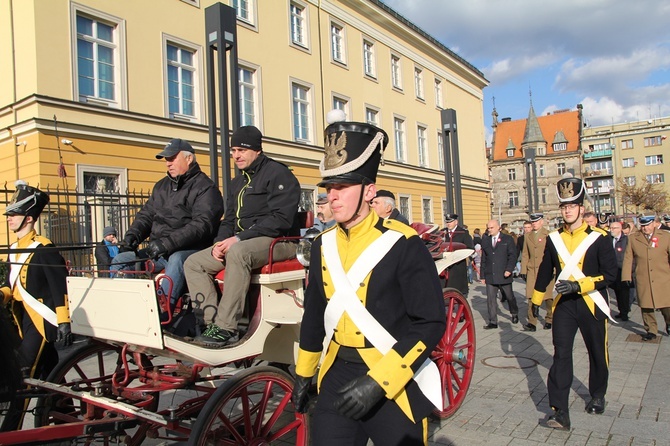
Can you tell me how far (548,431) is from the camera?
14.5ft

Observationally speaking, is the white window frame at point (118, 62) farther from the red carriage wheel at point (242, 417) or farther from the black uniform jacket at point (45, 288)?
the red carriage wheel at point (242, 417)

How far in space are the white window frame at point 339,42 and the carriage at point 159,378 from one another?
19712 mm

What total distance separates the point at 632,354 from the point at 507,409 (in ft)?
10.3

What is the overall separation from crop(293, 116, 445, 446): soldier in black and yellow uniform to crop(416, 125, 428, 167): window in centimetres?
2679

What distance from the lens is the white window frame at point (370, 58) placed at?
Result: 24.7 meters

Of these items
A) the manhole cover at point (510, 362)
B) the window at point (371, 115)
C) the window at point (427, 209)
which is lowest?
the manhole cover at point (510, 362)

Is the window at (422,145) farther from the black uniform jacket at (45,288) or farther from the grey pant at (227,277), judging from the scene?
the black uniform jacket at (45,288)

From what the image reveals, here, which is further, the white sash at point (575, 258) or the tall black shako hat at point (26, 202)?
the white sash at point (575, 258)

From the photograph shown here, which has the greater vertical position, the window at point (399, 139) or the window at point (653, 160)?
the window at point (653, 160)

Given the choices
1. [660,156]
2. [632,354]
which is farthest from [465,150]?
[660,156]

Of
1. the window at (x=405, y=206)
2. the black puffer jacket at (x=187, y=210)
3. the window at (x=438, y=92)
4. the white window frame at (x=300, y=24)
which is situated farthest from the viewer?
the window at (x=438, y=92)

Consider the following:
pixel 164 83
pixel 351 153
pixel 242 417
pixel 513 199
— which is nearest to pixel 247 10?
pixel 164 83

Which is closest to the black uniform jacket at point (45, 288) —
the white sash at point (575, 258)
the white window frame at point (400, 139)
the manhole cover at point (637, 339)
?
the white sash at point (575, 258)

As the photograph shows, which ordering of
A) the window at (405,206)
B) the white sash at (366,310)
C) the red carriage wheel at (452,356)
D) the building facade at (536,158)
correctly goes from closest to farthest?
the white sash at (366,310), the red carriage wheel at (452,356), the window at (405,206), the building facade at (536,158)
